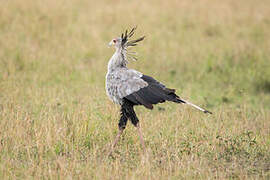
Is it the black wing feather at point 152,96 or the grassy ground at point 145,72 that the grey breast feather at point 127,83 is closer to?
the black wing feather at point 152,96

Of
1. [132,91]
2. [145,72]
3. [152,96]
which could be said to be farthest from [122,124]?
[145,72]

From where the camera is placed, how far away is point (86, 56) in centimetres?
1011

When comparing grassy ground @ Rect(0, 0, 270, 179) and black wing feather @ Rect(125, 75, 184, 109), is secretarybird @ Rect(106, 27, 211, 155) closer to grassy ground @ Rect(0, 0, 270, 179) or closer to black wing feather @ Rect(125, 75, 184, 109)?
black wing feather @ Rect(125, 75, 184, 109)

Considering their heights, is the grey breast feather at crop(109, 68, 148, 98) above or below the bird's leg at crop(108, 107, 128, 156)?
above

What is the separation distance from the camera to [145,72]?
9.53 meters

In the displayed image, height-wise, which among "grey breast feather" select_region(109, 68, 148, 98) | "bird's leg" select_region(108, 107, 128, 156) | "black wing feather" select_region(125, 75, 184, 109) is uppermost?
"grey breast feather" select_region(109, 68, 148, 98)

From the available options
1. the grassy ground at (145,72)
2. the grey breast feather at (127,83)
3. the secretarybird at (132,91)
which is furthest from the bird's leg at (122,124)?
the grey breast feather at (127,83)

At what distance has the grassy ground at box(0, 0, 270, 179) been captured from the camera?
507cm

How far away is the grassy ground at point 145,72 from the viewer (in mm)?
5072

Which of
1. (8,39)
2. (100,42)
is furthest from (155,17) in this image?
(8,39)

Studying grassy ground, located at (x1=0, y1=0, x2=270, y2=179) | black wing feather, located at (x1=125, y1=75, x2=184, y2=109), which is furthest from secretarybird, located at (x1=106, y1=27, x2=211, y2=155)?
grassy ground, located at (x1=0, y1=0, x2=270, y2=179)

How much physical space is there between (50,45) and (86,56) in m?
0.89

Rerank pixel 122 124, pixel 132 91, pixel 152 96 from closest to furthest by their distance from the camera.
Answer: pixel 152 96 < pixel 132 91 < pixel 122 124

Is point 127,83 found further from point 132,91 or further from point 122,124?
point 122,124
